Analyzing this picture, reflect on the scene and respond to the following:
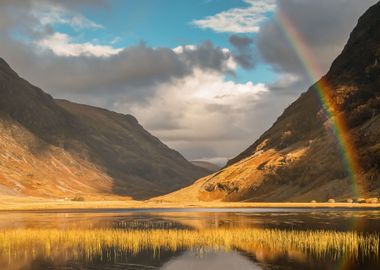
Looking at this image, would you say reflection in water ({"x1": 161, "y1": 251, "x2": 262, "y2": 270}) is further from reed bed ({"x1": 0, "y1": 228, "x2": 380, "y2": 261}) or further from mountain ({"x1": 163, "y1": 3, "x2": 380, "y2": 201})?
mountain ({"x1": 163, "y1": 3, "x2": 380, "y2": 201})

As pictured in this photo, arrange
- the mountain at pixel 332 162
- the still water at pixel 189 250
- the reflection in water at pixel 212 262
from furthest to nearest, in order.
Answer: the mountain at pixel 332 162 < the still water at pixel 189 250 < the reflection in water at pixel 212 262

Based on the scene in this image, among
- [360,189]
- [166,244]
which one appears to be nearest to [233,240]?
[166,244]

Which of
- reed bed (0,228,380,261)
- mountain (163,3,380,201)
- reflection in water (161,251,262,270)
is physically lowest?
reflection in water (161,251,262,270)

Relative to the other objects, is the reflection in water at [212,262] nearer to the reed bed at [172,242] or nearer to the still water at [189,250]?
the still water at [189,250]

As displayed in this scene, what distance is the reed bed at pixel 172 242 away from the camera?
42.2 m

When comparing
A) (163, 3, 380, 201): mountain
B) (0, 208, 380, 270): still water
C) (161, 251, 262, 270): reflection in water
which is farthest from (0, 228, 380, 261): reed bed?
(163, 3, 380, 201): mountain

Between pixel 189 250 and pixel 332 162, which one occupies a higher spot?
pixel 332 162

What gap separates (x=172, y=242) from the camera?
49281 millimetres

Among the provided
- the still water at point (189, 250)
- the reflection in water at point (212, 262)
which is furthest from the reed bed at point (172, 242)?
the reflection in water at point (212, 262)

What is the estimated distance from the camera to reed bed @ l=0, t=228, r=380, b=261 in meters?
42.2

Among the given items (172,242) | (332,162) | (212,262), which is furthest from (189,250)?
(332,162)

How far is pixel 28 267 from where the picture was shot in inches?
1428

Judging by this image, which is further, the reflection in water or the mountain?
the mountain

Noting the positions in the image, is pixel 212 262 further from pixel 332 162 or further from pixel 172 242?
pixel 332 162
